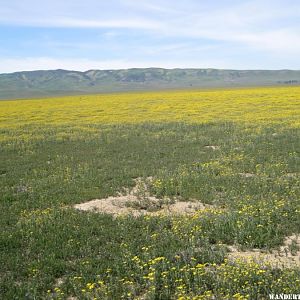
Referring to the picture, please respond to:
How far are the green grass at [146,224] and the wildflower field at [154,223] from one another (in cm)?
4

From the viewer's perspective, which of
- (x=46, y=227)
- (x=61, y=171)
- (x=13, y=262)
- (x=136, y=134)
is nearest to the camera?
(x=13, y=262)

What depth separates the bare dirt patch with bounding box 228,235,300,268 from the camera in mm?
9133

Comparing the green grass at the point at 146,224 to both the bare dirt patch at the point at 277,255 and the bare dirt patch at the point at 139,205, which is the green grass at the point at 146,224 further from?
the bare dirt patch at the point at 139,205

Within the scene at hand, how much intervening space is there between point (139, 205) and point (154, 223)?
2409mm

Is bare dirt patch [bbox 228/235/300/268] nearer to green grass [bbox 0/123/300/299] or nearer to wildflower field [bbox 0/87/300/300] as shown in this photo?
wildflower field [bbox 0/87/300/300]

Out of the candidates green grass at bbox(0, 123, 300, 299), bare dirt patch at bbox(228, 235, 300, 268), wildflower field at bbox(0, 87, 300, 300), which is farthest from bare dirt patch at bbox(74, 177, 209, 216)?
bare dirt patch at bbox(228, 235, 300, 268)

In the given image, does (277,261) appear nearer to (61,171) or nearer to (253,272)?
(253,272)

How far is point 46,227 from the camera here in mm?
12195

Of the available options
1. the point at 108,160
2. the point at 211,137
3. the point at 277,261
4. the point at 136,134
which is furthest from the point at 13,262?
the point at 136,134

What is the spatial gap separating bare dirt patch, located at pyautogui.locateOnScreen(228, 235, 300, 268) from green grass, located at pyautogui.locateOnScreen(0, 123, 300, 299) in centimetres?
27

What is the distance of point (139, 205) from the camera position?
1448cm

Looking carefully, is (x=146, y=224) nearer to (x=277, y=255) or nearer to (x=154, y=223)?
(x=154, y=223)

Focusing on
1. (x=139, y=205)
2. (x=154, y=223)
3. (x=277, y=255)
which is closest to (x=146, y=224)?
(x=154, y=223)

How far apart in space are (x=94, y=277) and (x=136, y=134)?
23.4 m
